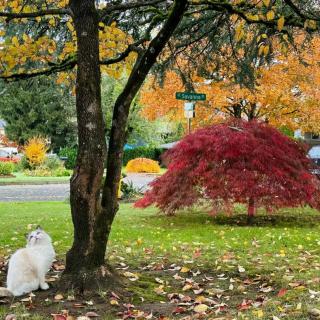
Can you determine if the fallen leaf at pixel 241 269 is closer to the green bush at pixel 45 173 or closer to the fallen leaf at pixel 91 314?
the fallen leaf at pixel 91 314

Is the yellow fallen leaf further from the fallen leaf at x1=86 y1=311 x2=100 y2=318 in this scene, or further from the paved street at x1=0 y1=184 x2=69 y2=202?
the paved street at x1=0 y1=184 x2=69 y2=202

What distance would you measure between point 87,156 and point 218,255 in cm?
295

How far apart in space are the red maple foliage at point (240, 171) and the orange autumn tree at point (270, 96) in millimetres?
7126

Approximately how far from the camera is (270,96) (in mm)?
18828

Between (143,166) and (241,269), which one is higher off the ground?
(143,166)

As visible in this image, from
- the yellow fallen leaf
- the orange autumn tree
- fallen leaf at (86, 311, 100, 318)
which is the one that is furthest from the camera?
the orange autumn tree

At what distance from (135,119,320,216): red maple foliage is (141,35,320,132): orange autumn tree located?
7.13 metres

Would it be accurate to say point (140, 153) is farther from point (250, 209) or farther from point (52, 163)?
point (250, 209)

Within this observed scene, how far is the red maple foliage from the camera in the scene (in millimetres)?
9656

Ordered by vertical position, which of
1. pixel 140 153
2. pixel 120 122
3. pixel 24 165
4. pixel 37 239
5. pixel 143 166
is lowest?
pixel 37 239

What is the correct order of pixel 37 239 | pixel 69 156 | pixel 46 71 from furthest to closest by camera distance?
pixel 69 156 → pixel 46 71 → pixel 37 239

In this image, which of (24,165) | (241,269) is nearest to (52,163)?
(24,165)

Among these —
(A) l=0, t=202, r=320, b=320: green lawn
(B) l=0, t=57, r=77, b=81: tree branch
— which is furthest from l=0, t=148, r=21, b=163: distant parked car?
(B) l=0, t=57, r=77, b=81: tree branch

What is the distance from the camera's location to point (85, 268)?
4973mm
